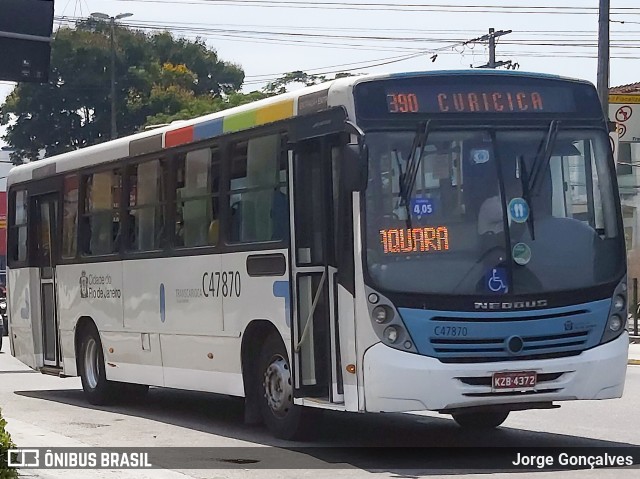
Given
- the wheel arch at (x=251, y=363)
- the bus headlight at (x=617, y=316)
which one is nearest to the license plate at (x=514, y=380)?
the bus headlight at (x=617, y=316)

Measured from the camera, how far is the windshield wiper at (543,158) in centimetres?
1131

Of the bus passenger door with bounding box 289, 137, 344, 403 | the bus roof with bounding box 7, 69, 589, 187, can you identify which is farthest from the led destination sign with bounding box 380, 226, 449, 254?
the bus roof with bounding box 7, 69, 589, 187

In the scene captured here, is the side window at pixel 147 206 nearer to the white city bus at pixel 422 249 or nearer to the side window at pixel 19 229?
the white city bus at pixel 422 249

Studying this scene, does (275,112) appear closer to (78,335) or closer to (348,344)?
(348,344)

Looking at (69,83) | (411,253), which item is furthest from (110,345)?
(69,83)

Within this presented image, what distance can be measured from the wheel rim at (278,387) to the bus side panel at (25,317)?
6702 mm

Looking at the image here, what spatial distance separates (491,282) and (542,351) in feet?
2.26

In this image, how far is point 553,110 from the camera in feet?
38.2

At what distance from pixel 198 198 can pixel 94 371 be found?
13.3 ft

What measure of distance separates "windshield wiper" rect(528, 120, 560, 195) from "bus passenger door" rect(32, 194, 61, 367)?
27.9ft

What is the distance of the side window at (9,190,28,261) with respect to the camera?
19203 mm

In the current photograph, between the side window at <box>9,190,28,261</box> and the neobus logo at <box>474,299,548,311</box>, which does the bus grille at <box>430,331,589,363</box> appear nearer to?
the neobus logo at <box>474,299,548,311</box>

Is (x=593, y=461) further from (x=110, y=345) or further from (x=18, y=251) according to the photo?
(x=18, y=251)

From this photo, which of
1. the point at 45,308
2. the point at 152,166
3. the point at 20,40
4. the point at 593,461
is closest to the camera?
the point at 20,40
